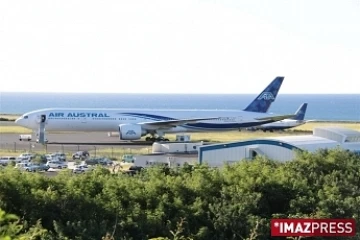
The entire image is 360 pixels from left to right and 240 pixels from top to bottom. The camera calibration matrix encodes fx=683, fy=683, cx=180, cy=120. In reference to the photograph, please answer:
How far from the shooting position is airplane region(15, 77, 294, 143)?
71562mm

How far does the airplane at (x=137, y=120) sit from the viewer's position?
2817 inches

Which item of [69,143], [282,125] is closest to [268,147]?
[69,143]

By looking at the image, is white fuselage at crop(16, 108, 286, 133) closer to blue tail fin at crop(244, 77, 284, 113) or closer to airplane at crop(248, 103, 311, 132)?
blue tail fin at crop(244, 77, 284, 113)

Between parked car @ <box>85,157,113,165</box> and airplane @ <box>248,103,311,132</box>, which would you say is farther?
airplane @ <box>248,103,311,132</box>

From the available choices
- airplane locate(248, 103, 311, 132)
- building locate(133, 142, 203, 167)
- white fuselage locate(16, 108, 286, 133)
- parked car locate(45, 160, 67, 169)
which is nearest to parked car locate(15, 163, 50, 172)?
parked car locate(45, 160, 67, 169)

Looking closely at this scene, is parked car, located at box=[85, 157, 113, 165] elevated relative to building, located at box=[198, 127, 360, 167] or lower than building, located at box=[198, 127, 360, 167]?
lower

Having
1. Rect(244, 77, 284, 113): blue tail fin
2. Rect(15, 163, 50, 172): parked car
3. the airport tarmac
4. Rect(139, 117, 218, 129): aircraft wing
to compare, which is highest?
Rect(244, 77, 284, 113): blue tail fin

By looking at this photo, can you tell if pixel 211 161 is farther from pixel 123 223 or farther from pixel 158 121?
pixel 158 121

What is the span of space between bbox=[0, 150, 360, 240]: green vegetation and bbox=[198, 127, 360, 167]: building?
13.2 meters

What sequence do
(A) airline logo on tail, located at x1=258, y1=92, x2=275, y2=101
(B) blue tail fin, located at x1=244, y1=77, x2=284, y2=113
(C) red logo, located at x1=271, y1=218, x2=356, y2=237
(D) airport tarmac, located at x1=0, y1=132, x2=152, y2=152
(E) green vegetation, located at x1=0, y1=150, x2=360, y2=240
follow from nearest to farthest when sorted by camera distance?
(C) red logo, located at x1=271, y1=218, x2=356, y2=237
(E) green vegetation, located at x1=0, y1=150, x2=360, y2=240
(D) airport tarmac, located at x1=0, y1=132, x2=152, y2=152
(B) blue tail fin, located at x1=244, y1=77, x2=284, y2=113
(A) airline logo on tail, located at x1=258, y1=92, x2=275, y2=101

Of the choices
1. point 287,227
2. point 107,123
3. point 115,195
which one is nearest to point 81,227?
point 115,195

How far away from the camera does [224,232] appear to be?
23.3 metres

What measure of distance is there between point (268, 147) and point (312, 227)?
2245 cm

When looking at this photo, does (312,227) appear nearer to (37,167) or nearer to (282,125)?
(37,167)
